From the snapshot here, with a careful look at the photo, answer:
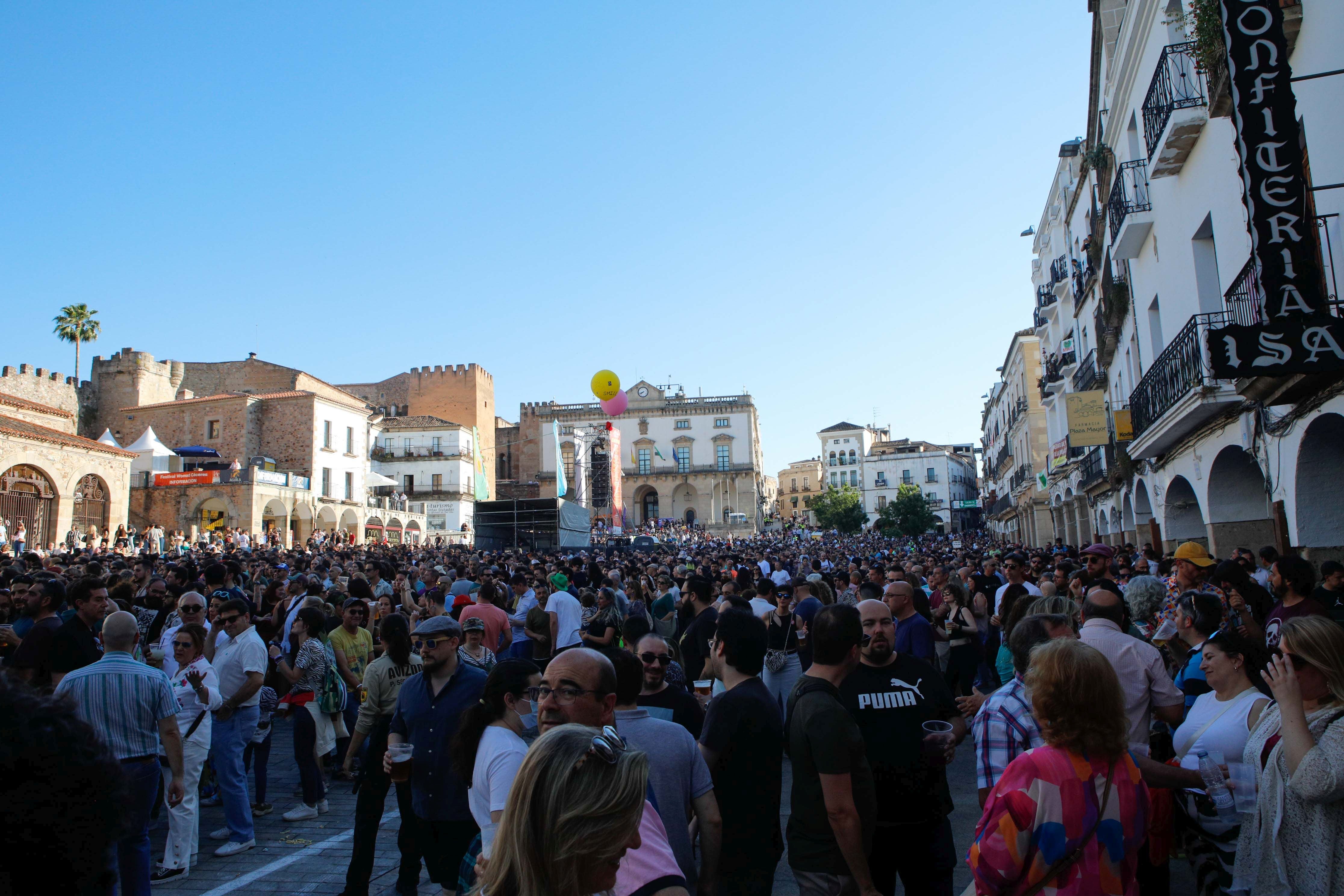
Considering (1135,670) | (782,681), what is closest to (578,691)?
(1135,670)

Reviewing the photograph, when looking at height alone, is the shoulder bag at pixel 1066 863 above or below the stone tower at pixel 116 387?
below

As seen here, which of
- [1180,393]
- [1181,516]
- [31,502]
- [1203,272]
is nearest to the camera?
[1180,393]

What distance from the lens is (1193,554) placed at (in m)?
7.59

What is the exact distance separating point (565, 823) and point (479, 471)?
56200mm

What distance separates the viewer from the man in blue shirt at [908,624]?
6.27 metres

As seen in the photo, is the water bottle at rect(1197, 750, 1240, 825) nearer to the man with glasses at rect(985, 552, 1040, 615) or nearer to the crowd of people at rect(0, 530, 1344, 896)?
the crowd of people at rect(0, 530, 1344, 896)

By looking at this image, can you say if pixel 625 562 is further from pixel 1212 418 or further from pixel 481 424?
pixel 481 424

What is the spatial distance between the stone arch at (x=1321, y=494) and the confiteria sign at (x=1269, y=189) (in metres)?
2.31

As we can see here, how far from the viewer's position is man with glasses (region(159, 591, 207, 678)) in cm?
613

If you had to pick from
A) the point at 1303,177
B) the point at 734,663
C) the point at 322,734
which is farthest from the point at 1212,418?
the point at 322,734

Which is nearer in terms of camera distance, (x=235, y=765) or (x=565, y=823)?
(x=565, y=823)

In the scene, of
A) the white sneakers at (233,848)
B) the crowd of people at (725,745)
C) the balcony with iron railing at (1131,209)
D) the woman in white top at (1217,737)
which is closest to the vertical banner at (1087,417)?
the balcony with iron railing at (1131,209)

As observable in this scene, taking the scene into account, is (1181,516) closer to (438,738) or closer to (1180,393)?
(1180,393)

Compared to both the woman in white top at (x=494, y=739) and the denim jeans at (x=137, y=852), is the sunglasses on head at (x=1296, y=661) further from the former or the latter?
the denim jeans at (x=137, y=852)
